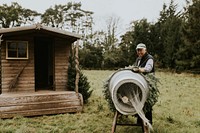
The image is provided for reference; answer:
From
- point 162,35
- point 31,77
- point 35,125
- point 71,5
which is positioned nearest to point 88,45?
point 71,5

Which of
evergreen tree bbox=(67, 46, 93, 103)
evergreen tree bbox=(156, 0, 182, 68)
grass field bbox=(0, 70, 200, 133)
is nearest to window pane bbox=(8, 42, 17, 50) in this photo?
evergreen tree bbox=(67, 46, 93, 103)

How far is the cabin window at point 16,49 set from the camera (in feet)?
29.2

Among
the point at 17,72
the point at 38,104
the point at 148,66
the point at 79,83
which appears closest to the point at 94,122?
the point at 38,104

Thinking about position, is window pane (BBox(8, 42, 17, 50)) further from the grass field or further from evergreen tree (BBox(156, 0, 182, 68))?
evergreen tree (BBox(156, 0, 182, 68))

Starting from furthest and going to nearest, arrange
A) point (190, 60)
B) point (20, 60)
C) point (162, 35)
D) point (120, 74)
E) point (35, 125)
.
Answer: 1. point (162, 35)
2. point (190, 60)
3. point (20, 60)
4. point (35, 125)
5. point (120, 74)

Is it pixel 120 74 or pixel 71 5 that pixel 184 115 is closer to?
pixel 120 74

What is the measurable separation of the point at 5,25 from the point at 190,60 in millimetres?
26120

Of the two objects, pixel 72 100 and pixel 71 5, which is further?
pixel 71 5

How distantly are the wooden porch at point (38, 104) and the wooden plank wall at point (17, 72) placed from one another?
111 centimetres

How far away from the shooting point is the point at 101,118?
7.42m

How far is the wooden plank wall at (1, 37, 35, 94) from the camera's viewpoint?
8.84 meters

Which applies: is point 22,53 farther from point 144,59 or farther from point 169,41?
point 169,41

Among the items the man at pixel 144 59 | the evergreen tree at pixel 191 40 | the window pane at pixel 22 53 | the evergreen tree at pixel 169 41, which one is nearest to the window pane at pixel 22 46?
the window pane at pixel 22 53

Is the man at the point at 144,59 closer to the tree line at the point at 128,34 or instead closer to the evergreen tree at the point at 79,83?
the evergreen tree at the point at 79,83
